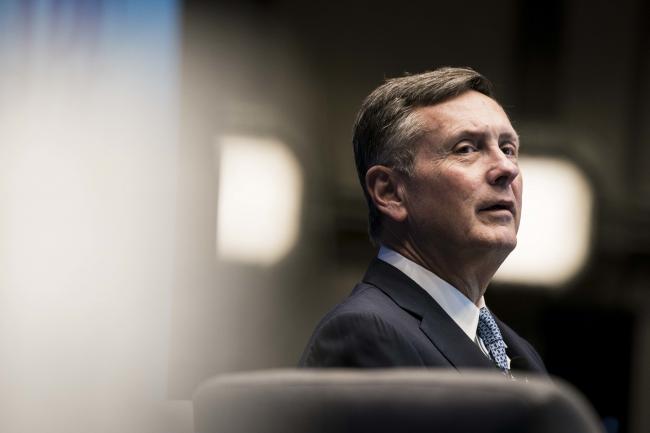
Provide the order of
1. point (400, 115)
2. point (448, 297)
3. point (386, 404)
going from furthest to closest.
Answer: point (400, 115), point (448, 297), point (386, 404)

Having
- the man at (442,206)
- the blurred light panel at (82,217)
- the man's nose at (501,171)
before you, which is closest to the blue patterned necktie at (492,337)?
the man at (442,206)

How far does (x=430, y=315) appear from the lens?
5.39 feet

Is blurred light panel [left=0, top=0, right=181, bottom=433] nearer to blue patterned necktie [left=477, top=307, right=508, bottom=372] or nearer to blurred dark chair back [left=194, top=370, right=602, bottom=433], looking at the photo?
blue patterned necktie [left=477, top=307, right=508, bottom=372]

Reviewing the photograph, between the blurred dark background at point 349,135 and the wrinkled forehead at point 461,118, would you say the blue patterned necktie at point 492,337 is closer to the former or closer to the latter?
the wrinkled forehead at point 461,118

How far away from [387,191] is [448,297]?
26 centimetres

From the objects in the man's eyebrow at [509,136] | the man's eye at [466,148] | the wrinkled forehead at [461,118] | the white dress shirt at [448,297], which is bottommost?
the white dress shirt at [448,297]

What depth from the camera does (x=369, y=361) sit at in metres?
1.45

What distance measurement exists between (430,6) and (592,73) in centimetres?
67

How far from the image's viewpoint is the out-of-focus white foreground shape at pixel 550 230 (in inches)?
152

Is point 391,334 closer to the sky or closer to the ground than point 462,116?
closer to the ground

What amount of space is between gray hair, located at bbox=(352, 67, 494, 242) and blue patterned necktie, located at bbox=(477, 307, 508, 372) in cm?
28

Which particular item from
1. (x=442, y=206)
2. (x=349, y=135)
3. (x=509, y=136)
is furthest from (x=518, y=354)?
(x=349, y=135)

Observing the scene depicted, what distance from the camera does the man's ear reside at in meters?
1.87

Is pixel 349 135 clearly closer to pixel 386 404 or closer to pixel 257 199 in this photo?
pixel 257 199
